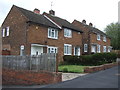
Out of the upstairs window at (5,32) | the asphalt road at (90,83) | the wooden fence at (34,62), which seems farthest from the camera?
the upstairs window at (5,32)

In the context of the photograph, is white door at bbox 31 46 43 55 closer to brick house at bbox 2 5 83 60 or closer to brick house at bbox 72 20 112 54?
brick house at bbox 2 5 83 60

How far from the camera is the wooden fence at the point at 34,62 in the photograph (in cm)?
1041

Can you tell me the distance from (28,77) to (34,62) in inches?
41.8

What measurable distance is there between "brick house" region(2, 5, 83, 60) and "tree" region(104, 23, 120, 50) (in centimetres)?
2984

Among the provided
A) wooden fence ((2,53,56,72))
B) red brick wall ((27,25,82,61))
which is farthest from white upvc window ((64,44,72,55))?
wooden fence ((2,53,56,72))

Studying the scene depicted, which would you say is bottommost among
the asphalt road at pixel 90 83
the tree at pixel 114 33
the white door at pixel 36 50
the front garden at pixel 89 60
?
the asphalt road at pixel 90 83

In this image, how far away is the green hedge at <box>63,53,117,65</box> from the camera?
2006 cm

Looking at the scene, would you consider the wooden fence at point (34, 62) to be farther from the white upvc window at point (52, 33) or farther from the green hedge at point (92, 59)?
the green hedge at point (92, 59)

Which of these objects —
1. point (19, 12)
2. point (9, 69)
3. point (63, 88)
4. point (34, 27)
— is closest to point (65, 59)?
point (34, 27)

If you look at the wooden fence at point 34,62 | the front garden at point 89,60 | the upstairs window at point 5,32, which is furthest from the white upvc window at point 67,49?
the wooden fence at point 34,62

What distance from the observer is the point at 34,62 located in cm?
1105

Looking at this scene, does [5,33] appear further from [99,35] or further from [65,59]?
[99,35]

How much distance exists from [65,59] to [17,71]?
40.6 ft

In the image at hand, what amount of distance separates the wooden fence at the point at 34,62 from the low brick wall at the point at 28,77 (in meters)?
0.41
